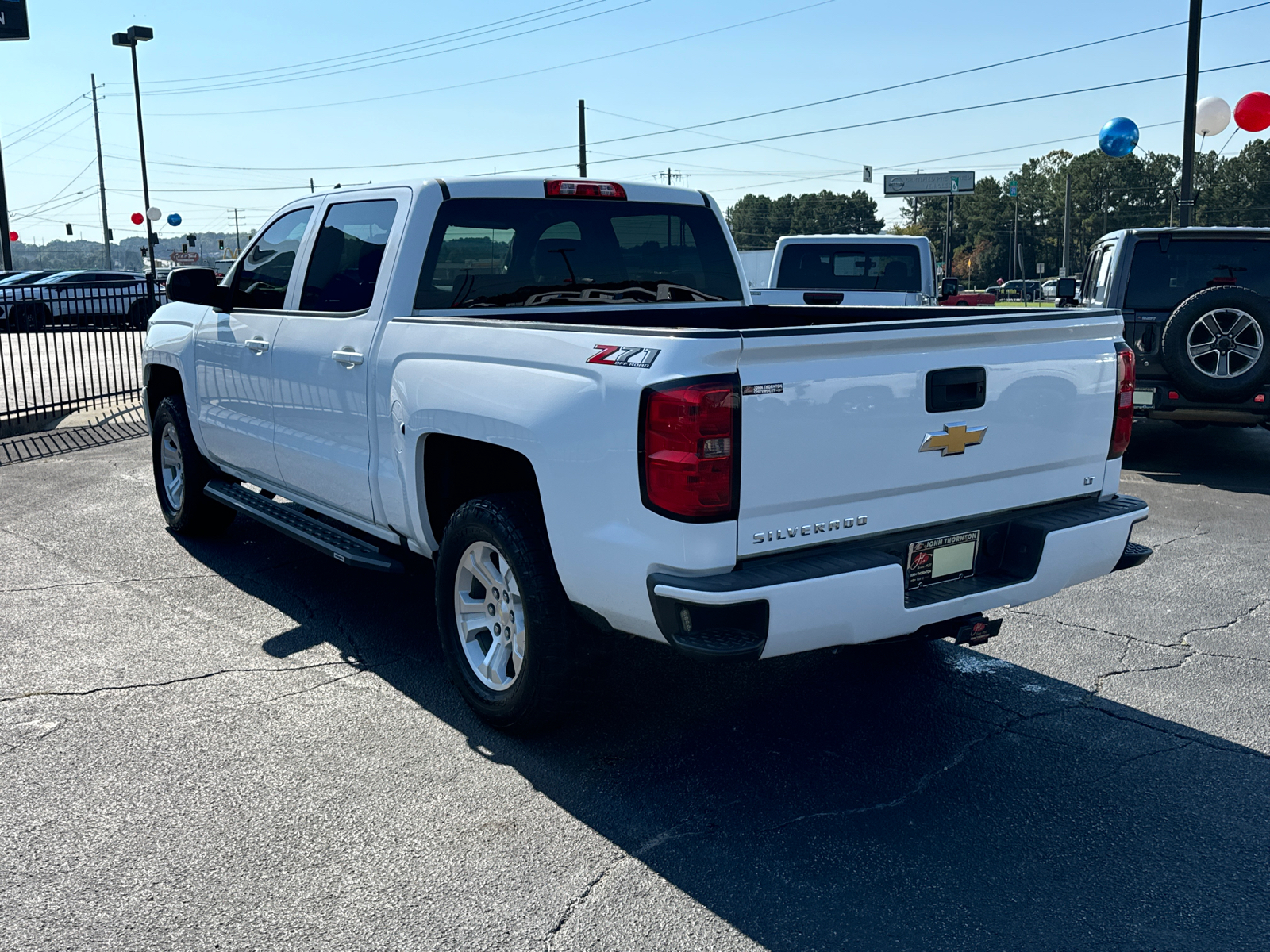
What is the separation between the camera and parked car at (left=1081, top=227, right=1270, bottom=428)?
28.4 feet

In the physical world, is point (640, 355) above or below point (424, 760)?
above

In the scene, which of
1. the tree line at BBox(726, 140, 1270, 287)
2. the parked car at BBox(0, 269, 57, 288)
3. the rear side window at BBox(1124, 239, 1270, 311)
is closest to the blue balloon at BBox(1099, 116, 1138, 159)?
the rear side window at BBox(1124, 239, 1270, 311)

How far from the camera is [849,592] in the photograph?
10.8ft

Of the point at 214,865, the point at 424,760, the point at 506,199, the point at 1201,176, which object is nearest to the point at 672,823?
the point at 424,760

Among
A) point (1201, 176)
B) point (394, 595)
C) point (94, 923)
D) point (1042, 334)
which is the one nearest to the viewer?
point (94, 923)

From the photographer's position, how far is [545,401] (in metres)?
3.55

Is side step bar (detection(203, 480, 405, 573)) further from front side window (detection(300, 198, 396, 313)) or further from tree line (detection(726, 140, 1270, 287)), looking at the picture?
tree line (detection(726, 140, 1270, 287))

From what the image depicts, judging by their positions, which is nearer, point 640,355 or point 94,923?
point 94,923

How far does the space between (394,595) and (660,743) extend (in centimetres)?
237

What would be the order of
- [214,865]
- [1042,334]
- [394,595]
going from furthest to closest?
[394,595] → [1042,334] → [214,865]

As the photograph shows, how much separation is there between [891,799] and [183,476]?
4.97 metres

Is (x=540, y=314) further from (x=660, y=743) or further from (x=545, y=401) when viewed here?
(x=660, y=743)

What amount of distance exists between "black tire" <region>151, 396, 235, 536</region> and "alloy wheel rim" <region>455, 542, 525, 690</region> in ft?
10.4

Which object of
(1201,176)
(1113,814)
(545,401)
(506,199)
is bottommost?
(1113,814)
